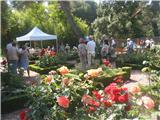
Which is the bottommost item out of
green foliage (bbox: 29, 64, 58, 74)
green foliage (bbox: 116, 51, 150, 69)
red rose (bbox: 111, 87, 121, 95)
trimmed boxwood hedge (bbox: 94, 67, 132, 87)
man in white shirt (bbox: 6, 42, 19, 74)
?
green foliage (bbox: 29, 64, 58, 74)

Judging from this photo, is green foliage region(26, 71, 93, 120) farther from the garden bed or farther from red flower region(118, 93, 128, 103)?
the garden bed

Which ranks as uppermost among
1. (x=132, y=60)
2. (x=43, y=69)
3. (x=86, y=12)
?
(x=86, y=12)

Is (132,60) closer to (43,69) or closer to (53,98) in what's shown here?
(43,69)

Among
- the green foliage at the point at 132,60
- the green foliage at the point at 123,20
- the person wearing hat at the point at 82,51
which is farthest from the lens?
the green foliage at the point at 123,20

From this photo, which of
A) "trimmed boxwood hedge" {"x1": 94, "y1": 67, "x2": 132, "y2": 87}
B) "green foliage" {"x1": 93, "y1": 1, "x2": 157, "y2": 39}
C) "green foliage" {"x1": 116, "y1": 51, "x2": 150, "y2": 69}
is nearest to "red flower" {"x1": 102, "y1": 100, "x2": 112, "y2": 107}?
"trimmed boxwood hedge" {"x1": 94, "y1": 67, "x2": 132, "y2": 87}

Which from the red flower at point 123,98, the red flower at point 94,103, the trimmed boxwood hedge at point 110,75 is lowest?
the trimmed boxwood hedge at point 110,75

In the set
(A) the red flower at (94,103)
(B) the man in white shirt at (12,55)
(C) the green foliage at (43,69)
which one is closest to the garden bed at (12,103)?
(B) the man in white shirt at (12,55)

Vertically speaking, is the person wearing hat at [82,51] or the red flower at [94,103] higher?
the red flower at [94,103]

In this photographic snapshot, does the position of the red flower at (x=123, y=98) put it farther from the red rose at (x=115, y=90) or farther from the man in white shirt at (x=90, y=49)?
the man in white shirt at (x=90, y=49)

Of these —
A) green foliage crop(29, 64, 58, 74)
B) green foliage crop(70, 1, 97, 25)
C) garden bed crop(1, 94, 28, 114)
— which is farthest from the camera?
A: green foliage crop(70, 1, 97, 25)

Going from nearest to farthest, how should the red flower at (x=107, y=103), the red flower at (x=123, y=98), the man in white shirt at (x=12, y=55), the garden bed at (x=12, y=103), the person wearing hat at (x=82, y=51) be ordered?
the red flower at (x=123, y=98), the red flower at (x=107, y=103), the garden bed at (x=12, y=103), the man in white shirt at (x=12, y=55), the person wearing hat at (x=82, y=51)

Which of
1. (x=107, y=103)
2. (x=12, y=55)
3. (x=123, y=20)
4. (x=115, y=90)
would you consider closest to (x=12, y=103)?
(x=12, y=55)

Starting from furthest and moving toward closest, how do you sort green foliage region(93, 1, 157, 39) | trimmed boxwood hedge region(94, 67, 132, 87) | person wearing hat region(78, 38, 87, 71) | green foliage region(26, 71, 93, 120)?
green foliage region(93, 1, 157, 39), person wearing hat region(78, 38, 87, 71), trimmed boxwood hedge region(94, 67, 132, 87), green foliage region(26, 71, 93, 120)

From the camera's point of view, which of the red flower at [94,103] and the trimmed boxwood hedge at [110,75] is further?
the trimmed boxwood hedge at [110,75]
